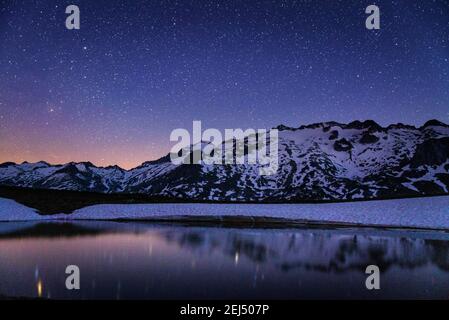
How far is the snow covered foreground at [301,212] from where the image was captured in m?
30.2

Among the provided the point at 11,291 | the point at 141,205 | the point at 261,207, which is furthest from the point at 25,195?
the point at 11,291

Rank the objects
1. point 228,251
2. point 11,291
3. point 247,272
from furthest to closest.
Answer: point 228,251 → point 247,272 → point 11,291

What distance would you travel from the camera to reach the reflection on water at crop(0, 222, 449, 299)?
30.6 feet

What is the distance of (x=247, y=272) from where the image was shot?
465 inches

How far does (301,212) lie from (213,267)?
77.0ft

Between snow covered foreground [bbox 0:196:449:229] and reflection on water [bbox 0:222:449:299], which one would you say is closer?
reflection on water [bbox 0:222:449:299]

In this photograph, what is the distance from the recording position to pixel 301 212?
34625 millimetres

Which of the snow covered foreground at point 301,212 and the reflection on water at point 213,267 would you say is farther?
the snow covered foreground at point 301,212

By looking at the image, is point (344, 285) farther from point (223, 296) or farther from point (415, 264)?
point (415, 264)

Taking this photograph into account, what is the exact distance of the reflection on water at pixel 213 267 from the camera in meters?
9.31

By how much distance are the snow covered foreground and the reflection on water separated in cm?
1134

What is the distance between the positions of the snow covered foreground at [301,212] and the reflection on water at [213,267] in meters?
11.3
